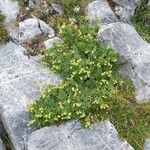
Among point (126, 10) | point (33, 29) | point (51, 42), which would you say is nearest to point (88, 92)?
point (51, 42)

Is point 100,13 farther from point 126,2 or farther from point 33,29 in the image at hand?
point 33,29

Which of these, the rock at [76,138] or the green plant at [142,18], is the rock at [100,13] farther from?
the rock at [76,138]

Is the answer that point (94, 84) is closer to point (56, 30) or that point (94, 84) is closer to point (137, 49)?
point (137, 49)

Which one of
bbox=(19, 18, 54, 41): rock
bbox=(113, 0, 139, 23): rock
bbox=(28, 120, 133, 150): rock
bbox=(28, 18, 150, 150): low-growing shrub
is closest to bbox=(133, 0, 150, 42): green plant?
bbox=(113, 0, 139, 23): rock

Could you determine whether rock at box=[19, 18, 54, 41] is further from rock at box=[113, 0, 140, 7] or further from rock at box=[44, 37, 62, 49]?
rock at box=[113, 0, 140, 7]

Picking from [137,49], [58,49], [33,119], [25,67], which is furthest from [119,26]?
[33,119]

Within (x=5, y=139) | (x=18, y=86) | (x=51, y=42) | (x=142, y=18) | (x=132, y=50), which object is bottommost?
(x=5, y=139)

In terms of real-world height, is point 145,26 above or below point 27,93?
above
